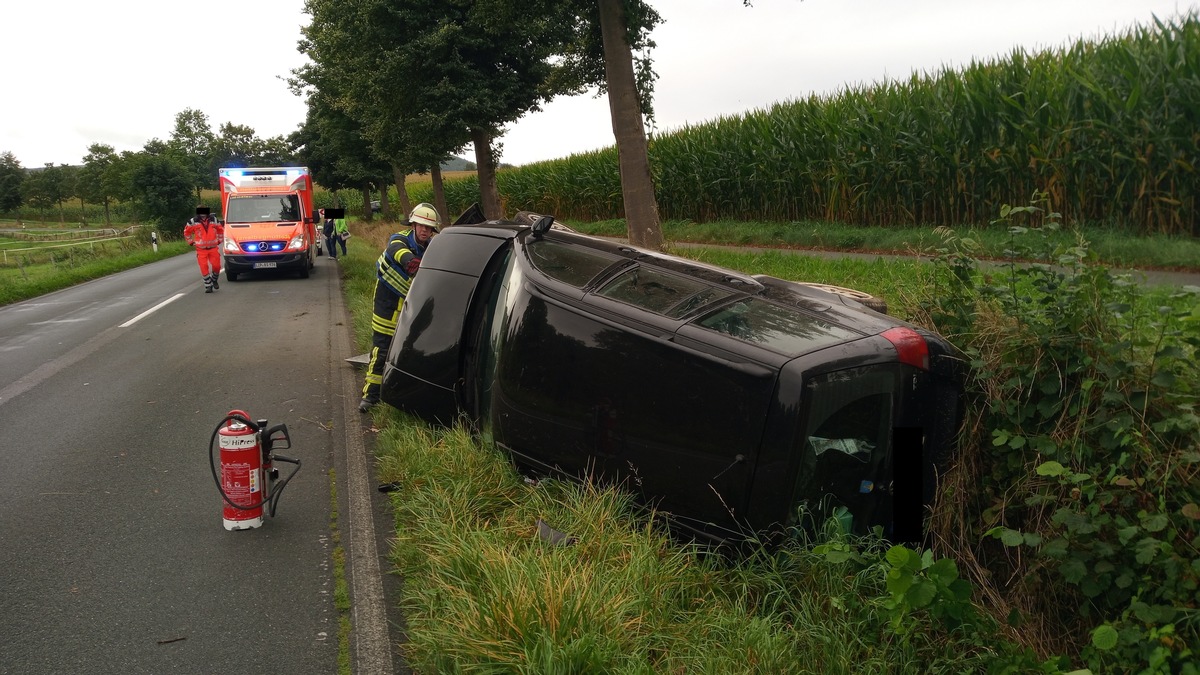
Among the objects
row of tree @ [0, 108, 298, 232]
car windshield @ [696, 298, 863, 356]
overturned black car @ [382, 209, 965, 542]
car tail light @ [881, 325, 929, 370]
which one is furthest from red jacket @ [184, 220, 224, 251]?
row of tree @ [0, 108, 298, 232]

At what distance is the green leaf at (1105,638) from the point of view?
288cm

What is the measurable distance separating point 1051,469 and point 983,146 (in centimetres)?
1269

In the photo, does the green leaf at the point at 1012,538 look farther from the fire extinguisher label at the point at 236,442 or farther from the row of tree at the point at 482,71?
the row of tree at the point at 482,71

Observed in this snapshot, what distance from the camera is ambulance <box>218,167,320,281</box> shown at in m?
21.4

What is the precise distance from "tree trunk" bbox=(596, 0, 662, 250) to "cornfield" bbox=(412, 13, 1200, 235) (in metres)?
4.97

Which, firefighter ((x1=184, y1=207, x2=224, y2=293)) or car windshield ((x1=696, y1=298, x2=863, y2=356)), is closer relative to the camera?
car windshield ((x1=696, y1=298, x2=863, y2=356))

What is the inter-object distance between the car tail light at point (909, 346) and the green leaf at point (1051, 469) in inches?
26.6

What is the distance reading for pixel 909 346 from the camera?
382cm

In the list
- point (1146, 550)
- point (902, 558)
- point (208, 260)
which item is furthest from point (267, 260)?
point (1146, 550)

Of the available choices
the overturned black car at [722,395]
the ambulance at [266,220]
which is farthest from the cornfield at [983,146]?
the ambulance at [266,220]

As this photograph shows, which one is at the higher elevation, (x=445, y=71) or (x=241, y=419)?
(x=445, y=71)

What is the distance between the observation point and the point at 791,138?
19.1m

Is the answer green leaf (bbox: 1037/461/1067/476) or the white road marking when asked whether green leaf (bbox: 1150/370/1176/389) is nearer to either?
green leaf (bbox: 1037/461/1067/476)

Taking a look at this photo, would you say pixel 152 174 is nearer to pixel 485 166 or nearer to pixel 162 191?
pixel 162 191
